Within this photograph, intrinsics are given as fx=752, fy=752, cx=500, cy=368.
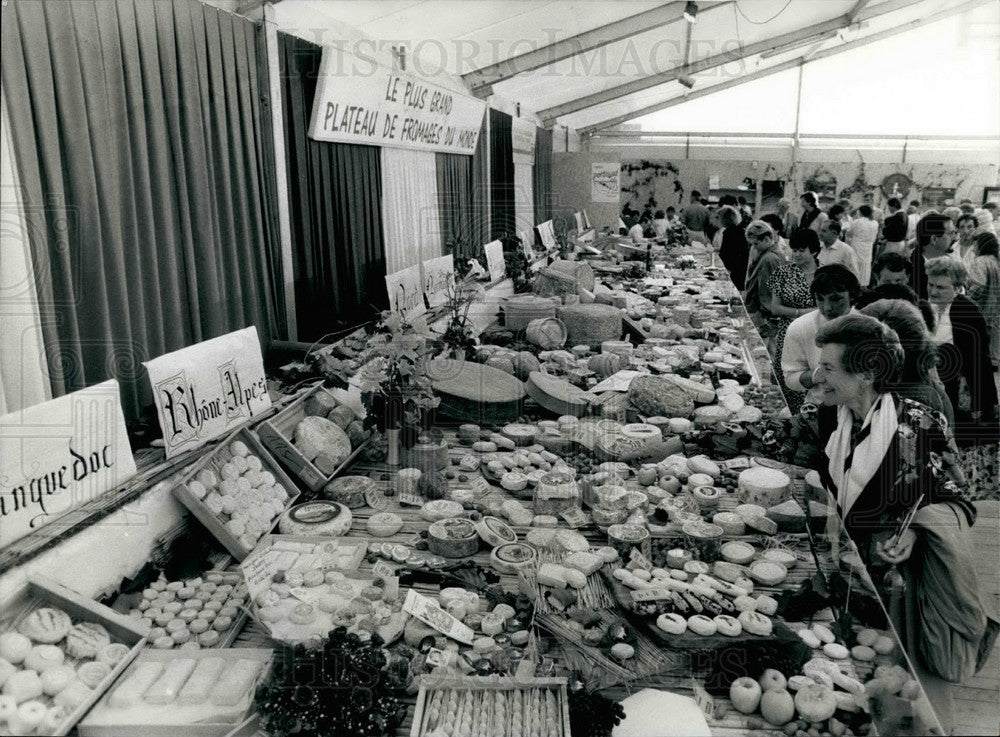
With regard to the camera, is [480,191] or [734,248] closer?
[734,248]

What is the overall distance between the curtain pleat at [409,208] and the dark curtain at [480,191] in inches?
63.1

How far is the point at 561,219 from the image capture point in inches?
590

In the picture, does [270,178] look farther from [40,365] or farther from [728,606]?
[728,606]

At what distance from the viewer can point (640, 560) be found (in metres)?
2.57

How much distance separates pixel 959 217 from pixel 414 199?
18.7ft

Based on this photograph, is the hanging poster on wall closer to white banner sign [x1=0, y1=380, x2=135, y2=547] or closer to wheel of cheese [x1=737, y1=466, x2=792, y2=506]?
wheel of cheese [x1=737, y1=466, x2=792, y2=506]

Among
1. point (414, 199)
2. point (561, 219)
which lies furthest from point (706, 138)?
point (414, 199)

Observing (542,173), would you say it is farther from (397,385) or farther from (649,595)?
(649,595)

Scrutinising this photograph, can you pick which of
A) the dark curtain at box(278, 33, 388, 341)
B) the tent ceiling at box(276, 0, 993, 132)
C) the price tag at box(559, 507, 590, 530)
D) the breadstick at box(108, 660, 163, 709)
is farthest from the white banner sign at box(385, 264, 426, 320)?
the breadstick at box(108, 660, 163, 709)

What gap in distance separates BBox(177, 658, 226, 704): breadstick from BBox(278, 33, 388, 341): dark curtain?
9.94ft

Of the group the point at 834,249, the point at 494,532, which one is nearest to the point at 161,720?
the point at 494,532

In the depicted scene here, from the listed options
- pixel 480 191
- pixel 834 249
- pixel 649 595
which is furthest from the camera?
pixel 480 191

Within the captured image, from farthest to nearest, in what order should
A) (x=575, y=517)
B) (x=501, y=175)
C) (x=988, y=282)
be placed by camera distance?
(x=501, y=175) → (x=988, y=282) → (x=575, y=517)

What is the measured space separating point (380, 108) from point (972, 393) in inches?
184
